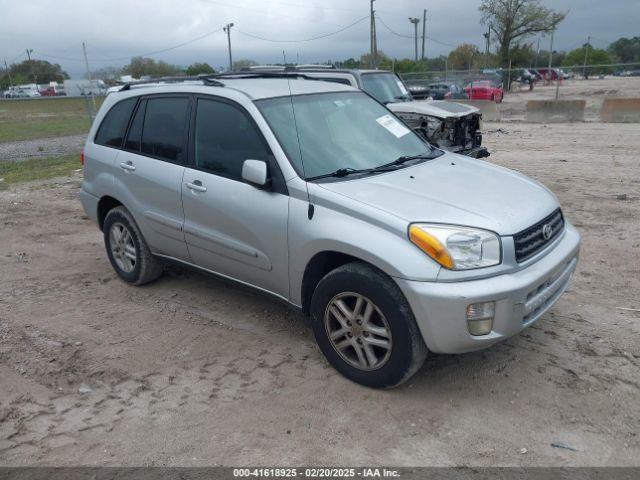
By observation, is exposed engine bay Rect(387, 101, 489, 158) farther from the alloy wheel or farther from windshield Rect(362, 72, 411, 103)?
the alloy wheel

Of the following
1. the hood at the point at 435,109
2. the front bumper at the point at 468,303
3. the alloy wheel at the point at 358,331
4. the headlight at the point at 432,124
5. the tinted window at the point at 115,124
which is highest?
the tinted window at the point at 115,124

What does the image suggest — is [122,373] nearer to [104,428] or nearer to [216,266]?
[104,428]

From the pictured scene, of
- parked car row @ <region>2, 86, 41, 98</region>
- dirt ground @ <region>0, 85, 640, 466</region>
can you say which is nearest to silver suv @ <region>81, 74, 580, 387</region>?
dirt ground @ <region>0, 85, 640, 466</region>

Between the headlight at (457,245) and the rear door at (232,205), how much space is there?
99cm

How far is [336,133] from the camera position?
427cm

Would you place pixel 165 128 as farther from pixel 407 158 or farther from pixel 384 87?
pixel 384 87

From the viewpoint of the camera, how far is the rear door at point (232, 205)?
3885 mm

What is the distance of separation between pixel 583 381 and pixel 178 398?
2.56 meters

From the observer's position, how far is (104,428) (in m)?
3.33

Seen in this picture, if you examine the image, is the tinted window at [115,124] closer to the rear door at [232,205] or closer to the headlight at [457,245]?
the rear door at [232,205]

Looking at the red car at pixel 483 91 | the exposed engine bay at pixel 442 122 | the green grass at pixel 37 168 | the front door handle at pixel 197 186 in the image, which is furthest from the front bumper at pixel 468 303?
the red car at pixel 483 91

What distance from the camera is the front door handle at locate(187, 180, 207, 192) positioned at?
169 inches

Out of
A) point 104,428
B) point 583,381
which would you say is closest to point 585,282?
point 583,381

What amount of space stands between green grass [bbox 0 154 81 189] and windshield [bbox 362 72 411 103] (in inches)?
259
